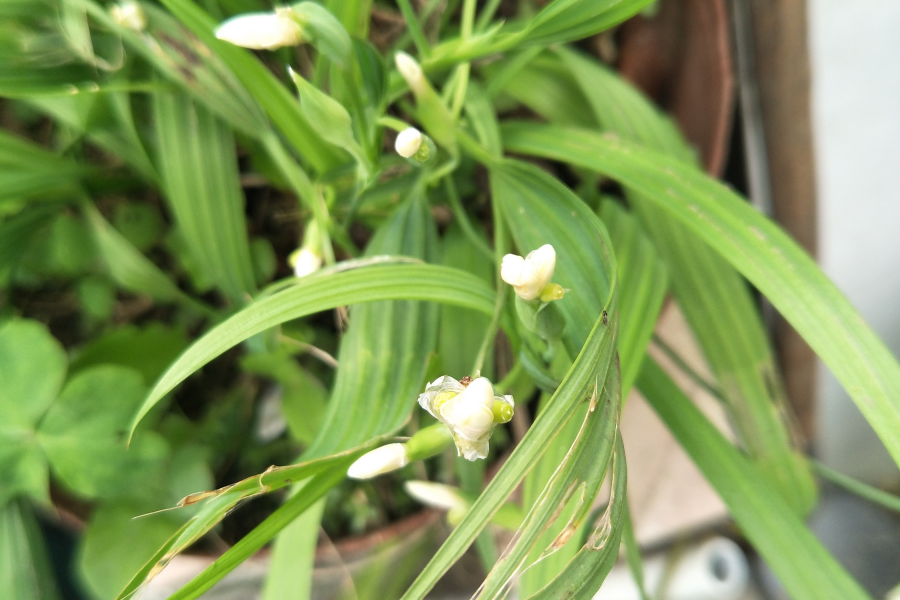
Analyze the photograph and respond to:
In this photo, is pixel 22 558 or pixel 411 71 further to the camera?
pixel 22 558

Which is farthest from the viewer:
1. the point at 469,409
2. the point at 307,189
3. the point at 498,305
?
the point at 307,189

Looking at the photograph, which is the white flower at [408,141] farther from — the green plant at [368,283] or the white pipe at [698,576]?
the white pipe at [698,576]

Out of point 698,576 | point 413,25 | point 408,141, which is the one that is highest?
point 413,25

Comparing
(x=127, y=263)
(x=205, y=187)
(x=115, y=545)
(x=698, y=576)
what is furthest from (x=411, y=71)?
(x=698, y=576)

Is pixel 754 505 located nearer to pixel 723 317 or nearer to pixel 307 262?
pixel 723 317

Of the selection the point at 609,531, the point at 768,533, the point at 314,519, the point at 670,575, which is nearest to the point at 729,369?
the point at 768,533

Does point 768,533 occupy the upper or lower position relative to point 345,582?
lower

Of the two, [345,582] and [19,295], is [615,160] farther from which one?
[19,295]

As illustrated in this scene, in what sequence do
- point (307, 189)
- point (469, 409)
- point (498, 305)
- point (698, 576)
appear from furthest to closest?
1. point (698, 576)
2. point (307, 189)
3. point (498, 305)
4. point (469, 409)
